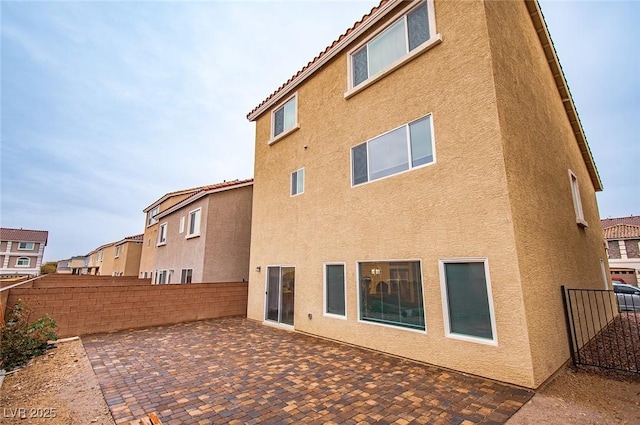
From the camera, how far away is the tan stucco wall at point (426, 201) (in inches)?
207

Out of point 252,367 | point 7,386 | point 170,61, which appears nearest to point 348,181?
point 252,367

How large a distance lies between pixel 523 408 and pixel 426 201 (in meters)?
3.94

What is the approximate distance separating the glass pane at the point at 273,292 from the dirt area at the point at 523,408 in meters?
5.91

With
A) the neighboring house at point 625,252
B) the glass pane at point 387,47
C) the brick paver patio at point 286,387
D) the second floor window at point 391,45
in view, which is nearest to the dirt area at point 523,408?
the brick paver patio at point 286,387

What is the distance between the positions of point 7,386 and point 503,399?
334 inches

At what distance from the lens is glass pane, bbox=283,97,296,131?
11.5m

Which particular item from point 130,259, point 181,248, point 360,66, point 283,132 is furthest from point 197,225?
point 130,259

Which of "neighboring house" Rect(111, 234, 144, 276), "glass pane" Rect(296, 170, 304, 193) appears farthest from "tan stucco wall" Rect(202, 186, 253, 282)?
"neighboring house" Rect(111, 234, 144, 276)

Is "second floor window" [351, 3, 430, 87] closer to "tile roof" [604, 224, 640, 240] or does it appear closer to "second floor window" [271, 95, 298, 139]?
"second floor window" [271, 95, 298, 139]

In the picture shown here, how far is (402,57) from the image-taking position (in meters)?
7.33

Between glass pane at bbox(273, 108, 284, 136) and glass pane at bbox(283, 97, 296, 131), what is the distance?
10.1 inches

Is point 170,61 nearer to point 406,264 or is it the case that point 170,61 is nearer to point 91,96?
point 91,96

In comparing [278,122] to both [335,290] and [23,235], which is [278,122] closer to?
[335,290]

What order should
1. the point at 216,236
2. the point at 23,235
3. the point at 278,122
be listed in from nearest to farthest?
1. the point at 278,122
2. the point at 216,236
3. the point at 23,235
